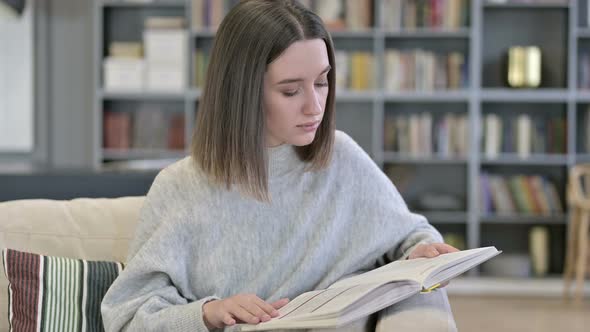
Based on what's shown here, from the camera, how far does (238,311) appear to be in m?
1.55

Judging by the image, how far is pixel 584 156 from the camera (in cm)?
587

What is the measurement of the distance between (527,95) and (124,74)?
2.50 m

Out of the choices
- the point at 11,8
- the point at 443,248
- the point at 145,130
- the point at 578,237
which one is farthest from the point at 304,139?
the point at 145,130

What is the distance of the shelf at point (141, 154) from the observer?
6.09 metres

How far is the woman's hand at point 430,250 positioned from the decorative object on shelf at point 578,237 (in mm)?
3644

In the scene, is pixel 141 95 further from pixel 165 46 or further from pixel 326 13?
pixel 326 13

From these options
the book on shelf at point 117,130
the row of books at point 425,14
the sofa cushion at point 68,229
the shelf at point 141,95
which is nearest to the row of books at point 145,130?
the book on shelf at point 117,130

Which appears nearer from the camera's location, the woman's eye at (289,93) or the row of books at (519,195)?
the woman's eye at (289,93)

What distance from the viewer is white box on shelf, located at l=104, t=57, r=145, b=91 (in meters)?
5.97

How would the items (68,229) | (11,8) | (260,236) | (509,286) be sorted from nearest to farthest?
(260,236) → (68,229) → (11,8) → (509,286)

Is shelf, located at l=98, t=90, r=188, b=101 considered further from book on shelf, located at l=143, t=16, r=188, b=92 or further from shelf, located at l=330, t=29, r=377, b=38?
shelf, located at l=330, t=29, r=377, b=38

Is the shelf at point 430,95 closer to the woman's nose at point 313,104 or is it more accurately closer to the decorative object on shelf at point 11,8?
the decorative object on shelf at point 11,8

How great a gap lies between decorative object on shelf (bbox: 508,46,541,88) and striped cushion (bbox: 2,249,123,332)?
4.47 m

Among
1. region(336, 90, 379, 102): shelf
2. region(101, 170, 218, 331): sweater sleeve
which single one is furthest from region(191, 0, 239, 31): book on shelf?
region(101, 170, 218, 331): sweater sleeve
